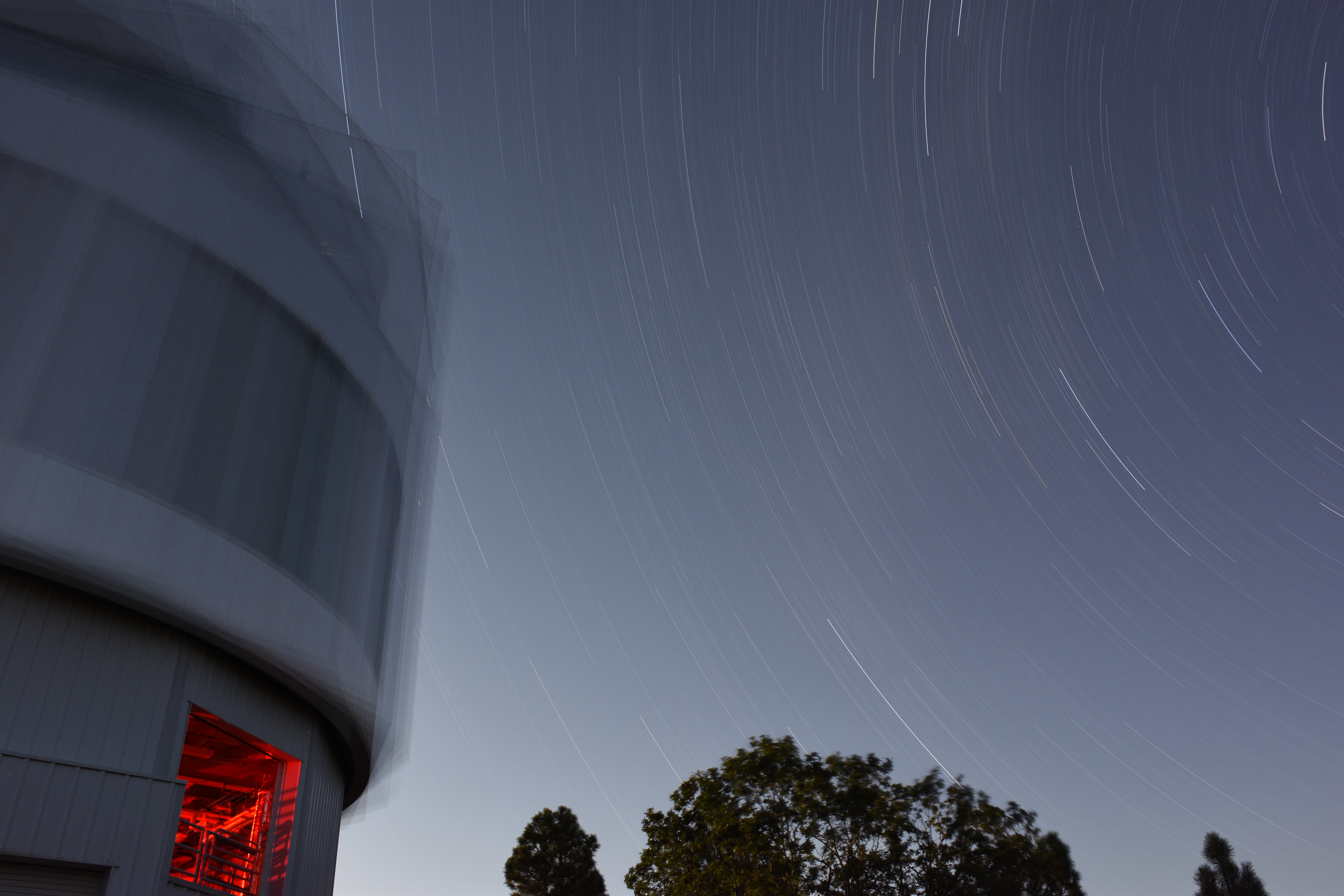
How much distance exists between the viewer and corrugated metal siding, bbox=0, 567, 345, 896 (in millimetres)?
7535

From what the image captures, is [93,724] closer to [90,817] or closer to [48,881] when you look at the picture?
[90,817]

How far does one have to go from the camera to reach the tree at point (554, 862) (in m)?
32.5

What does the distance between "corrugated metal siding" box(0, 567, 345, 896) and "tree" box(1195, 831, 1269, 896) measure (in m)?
32.2

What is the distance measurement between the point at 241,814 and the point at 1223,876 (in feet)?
102

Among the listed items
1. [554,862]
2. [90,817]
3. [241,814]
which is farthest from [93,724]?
[554,862]

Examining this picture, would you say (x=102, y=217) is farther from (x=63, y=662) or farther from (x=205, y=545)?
(x=63, y=662)

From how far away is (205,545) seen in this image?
9.38 meters

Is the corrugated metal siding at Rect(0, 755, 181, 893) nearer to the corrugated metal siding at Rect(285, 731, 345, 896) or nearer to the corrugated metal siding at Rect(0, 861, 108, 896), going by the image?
the corrugated metal siding at Rect(0, 861, 108, 896)

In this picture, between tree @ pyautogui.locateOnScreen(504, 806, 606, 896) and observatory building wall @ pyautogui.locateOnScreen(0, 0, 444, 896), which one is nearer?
observatory building wall @ pyautogui.locateOnScreen(0, 0, 444, 896)

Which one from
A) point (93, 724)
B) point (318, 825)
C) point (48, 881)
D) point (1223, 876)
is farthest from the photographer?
point (1223, 876)

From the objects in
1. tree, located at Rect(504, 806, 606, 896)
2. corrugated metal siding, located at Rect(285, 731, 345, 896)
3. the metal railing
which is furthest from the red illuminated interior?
tree, located at Rect(504, 806, 606, 896)

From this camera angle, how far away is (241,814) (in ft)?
40.4

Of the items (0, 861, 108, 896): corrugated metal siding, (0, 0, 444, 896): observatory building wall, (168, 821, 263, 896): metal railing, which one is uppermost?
(0, 0, 444, 896): observatory building wall

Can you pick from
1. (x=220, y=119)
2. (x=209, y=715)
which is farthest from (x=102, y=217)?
(x=209, y=715)
